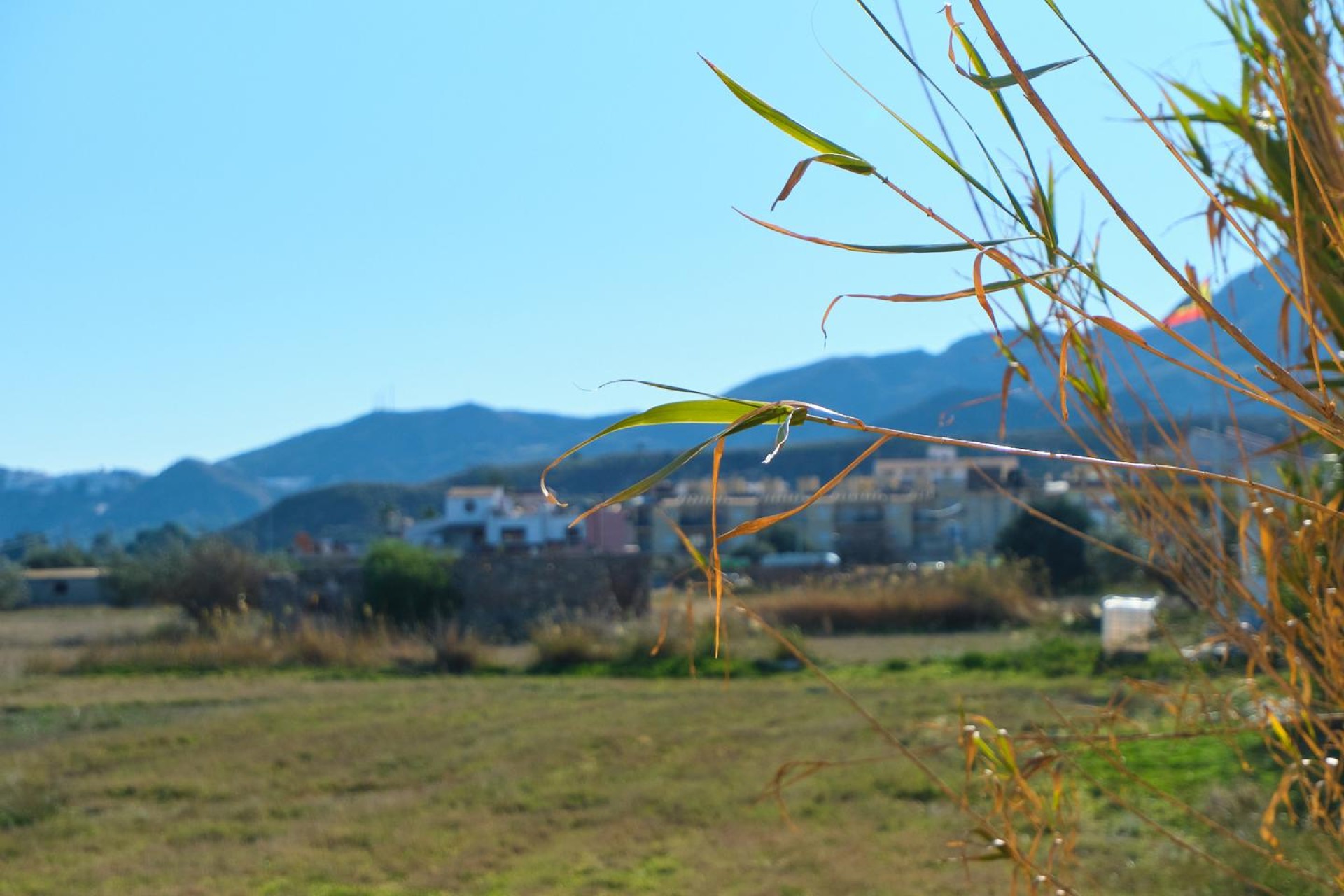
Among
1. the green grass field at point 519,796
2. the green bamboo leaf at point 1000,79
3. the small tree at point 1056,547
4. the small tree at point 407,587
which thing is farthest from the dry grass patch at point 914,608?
the green bamboo leaf at point 1000,79

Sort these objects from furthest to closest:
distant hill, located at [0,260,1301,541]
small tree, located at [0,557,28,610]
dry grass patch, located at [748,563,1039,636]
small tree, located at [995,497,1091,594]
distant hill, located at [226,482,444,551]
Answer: distant hill, located at [0,260,1301,541], distant hill, located at [226,482,444,551], small tree, located at [0,557,28,610], small tree, located at [995,497,1091,594], dry grass patch, located at [748,563,1039,636]

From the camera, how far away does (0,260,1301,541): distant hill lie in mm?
106750

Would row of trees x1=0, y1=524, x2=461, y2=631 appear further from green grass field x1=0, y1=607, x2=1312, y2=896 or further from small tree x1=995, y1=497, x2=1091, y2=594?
small tree x1=995, y1=497, x2=1091, y2=594

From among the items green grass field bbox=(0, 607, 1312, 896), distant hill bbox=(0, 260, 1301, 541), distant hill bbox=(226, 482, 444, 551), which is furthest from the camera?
distant hill bbox=(0, 260, 1301, 541)

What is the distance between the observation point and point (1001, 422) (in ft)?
4.75

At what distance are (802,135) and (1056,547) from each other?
21.4m

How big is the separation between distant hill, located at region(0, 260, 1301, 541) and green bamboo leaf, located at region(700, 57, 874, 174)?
81.3 metres

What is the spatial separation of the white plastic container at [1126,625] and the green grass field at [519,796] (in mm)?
1599

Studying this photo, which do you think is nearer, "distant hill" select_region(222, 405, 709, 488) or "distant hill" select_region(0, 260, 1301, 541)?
"distant hill" select_region(0, 260, 1301, 541)

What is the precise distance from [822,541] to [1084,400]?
42.0 metres

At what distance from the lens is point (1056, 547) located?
833 inches

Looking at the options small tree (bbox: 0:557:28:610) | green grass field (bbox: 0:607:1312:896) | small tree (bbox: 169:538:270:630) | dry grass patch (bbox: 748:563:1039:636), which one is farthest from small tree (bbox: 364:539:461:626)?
small tree (bbox: 0:557:28:610)

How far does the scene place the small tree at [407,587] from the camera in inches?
653

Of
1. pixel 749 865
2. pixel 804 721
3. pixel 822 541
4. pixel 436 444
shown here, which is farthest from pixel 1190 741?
pixel 436 444
